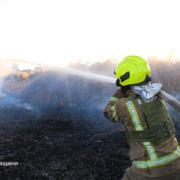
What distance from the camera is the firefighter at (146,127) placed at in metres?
2.41

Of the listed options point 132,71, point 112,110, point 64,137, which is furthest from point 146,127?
point 64,137

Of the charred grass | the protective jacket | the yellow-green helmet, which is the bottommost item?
the charred grass

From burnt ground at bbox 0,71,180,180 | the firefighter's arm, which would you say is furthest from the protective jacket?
burnt ground at bbox 0,71,180,180

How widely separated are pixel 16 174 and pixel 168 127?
3.65m

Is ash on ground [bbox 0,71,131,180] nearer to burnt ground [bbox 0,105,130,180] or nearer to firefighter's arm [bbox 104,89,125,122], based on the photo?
burnt ground [bbox 0,105,130,180]

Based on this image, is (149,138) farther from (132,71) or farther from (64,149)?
(64,149)

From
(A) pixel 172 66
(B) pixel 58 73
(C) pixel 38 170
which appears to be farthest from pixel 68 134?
(B) pixel 58 73

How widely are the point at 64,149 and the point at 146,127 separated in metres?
3.98

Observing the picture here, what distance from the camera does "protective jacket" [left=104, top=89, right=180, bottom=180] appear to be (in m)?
2.40

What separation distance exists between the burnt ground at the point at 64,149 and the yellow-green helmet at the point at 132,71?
2.85m

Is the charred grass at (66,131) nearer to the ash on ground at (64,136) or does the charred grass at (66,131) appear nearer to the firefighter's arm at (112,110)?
the ash on ground at (64,136)

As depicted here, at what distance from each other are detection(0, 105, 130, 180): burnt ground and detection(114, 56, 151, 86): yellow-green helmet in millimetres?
2848

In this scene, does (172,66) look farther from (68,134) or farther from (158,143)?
(158,143)

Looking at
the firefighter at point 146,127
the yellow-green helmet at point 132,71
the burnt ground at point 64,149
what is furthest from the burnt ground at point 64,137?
the yellow-green helmet at point 132,71
